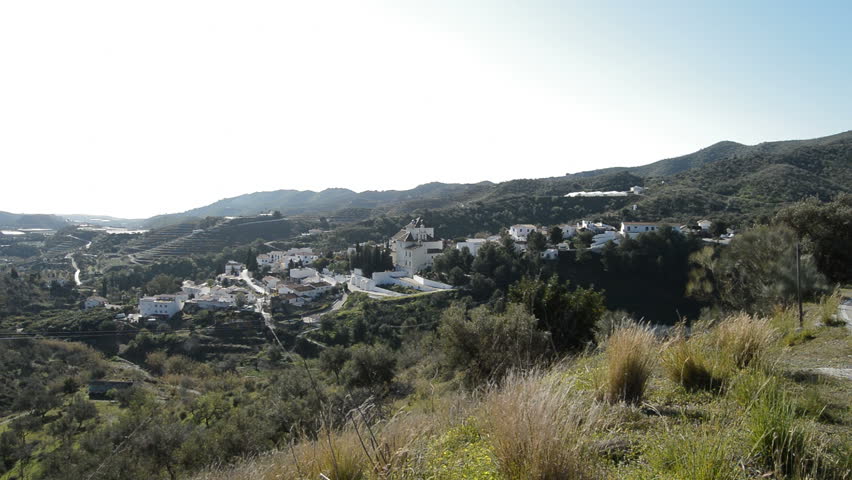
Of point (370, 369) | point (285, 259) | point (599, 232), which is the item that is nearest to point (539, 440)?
point (370, 369)

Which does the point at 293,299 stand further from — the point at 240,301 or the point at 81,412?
the point at 81,412

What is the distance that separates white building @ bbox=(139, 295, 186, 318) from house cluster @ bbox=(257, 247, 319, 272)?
12.5 metres

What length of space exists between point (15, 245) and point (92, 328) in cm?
6978

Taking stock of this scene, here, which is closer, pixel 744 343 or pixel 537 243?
pixel 744 343

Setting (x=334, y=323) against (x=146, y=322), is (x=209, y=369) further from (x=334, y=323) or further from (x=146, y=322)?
(x=146, y=322)

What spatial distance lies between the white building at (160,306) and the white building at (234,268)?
12172 millimetres

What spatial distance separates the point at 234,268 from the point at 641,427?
56912mm

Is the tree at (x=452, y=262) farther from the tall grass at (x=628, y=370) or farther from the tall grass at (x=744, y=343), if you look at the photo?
the tall grass at (x=628, y=370)

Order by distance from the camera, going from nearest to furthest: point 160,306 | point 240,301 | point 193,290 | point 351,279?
1. point 240,301
2. point 160,306
3. point 351,279
4. point 193,290

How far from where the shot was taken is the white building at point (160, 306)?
126 feet

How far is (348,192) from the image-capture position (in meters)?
187

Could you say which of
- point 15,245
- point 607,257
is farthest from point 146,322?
point 15,245

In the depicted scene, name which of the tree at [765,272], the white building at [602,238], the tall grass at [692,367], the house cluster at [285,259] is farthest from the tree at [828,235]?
the house cluster at [285,259]

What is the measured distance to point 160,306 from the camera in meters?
38.6
